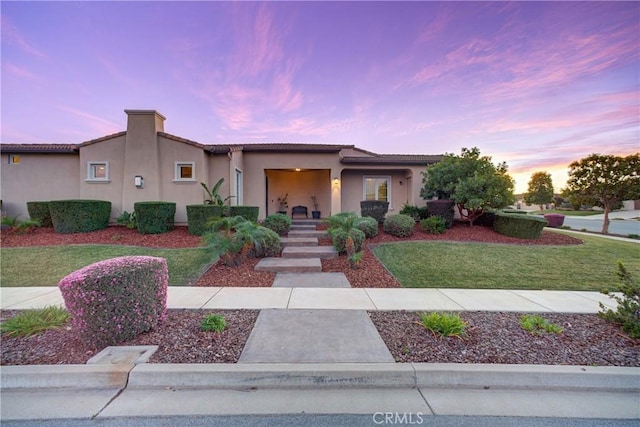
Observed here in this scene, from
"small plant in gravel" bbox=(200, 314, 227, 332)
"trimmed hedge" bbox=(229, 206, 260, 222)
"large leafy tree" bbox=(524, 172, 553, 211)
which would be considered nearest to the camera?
"small plant in gravel" bbox=(200, 314, 227, 332)

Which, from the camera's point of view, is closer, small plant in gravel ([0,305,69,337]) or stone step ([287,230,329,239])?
small plant in gravel ([0,305,69,337])

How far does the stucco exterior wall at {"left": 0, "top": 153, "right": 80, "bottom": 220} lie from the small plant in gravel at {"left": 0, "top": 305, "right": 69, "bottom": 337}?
1030cm

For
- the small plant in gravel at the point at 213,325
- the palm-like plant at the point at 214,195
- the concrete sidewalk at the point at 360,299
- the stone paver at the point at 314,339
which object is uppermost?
the palm-like plant at the point at 214,195

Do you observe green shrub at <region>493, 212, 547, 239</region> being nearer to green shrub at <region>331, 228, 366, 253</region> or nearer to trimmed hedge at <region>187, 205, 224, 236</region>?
green shrub at <region>331, 228, 366, 253</region>

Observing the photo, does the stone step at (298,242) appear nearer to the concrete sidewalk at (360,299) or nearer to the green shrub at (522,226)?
the concrete sidewalk at (360,299)

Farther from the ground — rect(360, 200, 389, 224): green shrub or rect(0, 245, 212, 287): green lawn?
rect(360, 200, 389, 224): green shrub

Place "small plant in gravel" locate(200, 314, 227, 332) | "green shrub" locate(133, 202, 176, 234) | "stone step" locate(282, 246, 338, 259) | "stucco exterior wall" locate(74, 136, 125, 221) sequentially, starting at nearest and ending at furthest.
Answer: "small plant in gravel" locate(200, 314, 227, 332)
"stone step" locate(282, 246, 338, 259)
"green shrub" locate(133, 202, 176, 234)
"stucco exterior wall" locate(74, 136, 125, 221)

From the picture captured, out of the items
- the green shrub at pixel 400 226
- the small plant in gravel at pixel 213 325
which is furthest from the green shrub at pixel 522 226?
the small plant in gravel at pixel 213 325

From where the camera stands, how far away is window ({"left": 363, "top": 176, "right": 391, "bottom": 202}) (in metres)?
14.1

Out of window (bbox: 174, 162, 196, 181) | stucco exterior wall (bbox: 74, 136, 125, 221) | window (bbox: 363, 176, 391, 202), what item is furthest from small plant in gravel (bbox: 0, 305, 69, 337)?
window (bbox: 363, 176, 391, 202)

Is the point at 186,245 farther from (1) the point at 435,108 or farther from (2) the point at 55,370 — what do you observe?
(1) the point at 435,108

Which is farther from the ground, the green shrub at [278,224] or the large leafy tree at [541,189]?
the large leafy tree at [541,189]

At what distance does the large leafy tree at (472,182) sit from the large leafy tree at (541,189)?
41241mm

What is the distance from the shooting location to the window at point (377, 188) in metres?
14.1
